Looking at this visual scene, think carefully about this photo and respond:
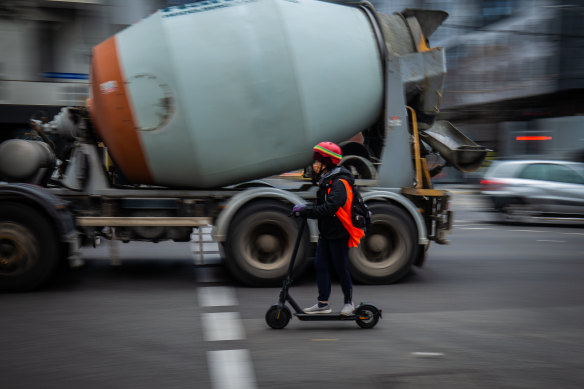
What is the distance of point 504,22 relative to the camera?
1375 inches

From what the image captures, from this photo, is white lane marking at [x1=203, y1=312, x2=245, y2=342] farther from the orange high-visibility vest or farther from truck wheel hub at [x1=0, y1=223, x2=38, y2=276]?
truck wheel hub at [x1=0, y1=223, x2=38, y2=276]

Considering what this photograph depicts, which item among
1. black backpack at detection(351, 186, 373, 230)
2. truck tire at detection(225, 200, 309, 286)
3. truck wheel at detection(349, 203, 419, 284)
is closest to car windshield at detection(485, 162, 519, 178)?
truck wheel at detection(349, 203, 419, 284)

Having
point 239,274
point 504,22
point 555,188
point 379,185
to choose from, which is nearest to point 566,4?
point 504,22

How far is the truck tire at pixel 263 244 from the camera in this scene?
25.7ft

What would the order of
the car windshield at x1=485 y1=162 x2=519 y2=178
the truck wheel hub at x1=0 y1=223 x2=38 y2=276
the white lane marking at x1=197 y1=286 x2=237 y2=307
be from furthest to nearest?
1. the car windshield at x1=485 y1=162 x2=519 y2=178
2. the truck wheel hub at x1=0 y1=223 x2=38 y2=276
3. the white lane marking at x1=197 y1=286 x2=237 y2=307

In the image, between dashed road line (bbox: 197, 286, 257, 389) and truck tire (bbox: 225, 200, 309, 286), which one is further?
truck tire (bbox: 225, 200, 309, 286)

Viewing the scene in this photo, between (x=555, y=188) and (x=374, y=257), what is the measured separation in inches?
332

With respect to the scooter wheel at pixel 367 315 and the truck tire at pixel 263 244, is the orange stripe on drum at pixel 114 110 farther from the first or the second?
the scooter wheel at pixel 367 315

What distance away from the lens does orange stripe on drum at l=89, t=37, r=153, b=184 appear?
7.54 m

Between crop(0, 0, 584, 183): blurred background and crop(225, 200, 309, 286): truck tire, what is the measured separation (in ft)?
15.9

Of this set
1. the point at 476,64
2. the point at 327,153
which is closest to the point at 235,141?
the point at 327,153

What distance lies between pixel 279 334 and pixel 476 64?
107ft

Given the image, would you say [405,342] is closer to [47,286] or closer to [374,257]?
[374,257]

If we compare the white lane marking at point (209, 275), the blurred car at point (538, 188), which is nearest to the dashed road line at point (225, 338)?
the white lane marking at point (209, 275)
